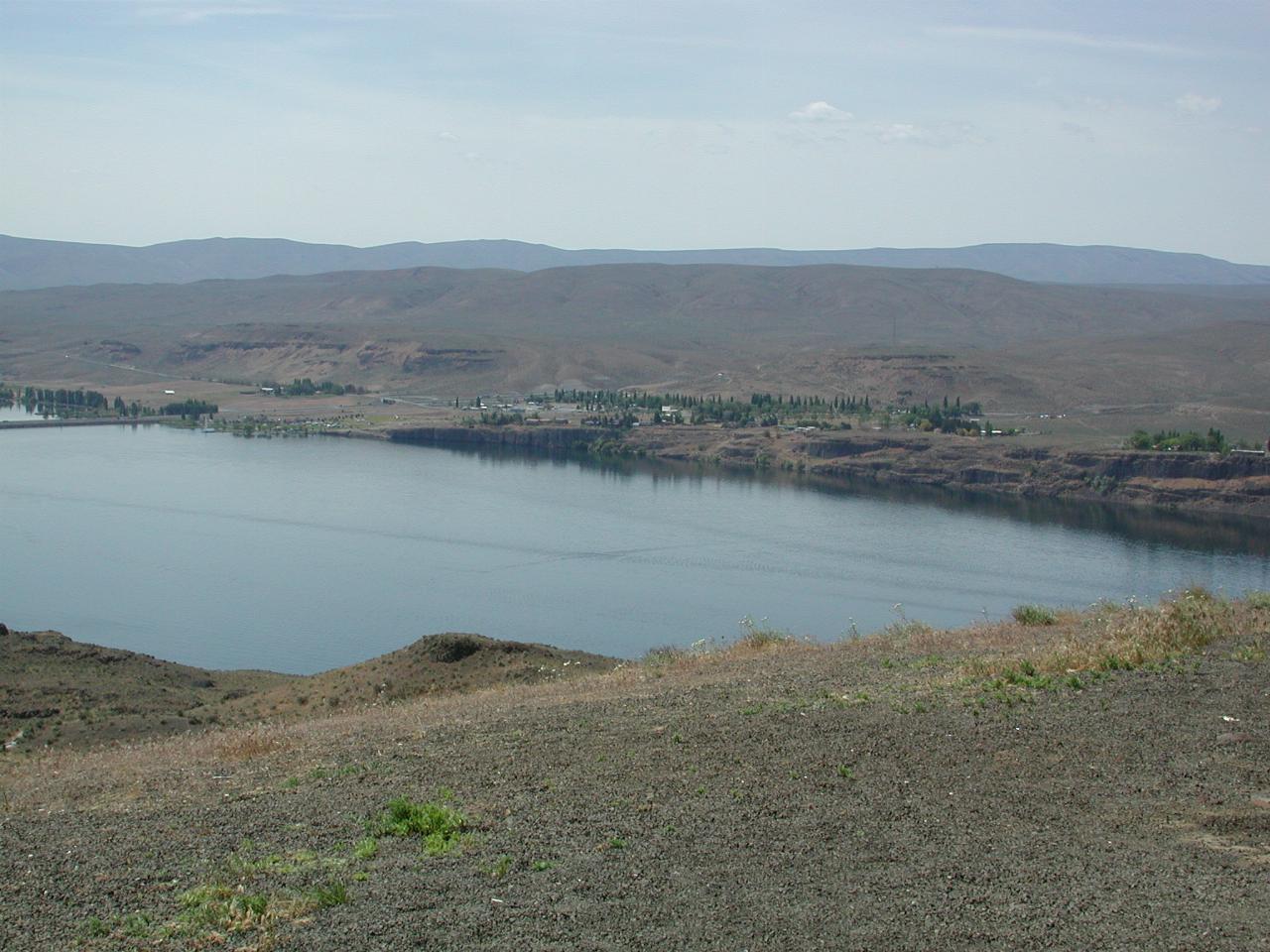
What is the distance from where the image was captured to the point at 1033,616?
12766 millimetres

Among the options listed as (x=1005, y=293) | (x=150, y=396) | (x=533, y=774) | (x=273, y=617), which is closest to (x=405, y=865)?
(x=533, y=774)

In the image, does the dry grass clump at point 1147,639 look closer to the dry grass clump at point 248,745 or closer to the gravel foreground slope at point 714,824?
the gravel foreground slope at point 714,824

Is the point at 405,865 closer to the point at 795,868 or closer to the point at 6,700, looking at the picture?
the point at 795,868

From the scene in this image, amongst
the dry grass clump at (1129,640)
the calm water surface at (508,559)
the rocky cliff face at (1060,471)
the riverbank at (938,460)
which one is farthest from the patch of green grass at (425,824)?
the rocky cliff face at (1060,471)

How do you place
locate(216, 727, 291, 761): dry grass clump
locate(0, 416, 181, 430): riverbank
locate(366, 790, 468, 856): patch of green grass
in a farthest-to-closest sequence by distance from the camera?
locate(0, 416, 181, 430): riverbank
locate(216, 727, 291, 761): dry grass clump
locate(366, 790, 468, 856): patch of green grass

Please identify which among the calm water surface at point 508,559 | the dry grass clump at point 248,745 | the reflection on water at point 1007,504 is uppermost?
the dry grass clump at point 248,745

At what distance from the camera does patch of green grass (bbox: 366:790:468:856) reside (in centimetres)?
606

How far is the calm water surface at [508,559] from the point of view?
27703 mm

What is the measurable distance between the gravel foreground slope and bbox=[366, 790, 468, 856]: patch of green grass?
3.1 inches

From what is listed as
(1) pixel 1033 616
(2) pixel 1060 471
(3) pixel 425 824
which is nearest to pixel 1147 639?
(1) pixel 1033 616

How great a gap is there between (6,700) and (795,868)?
429 inches

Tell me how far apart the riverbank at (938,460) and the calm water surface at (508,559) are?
12.7 ft

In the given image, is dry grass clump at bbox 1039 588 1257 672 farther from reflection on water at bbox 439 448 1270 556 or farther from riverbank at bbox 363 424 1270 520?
riverbank at bbox 363 424 1270 520

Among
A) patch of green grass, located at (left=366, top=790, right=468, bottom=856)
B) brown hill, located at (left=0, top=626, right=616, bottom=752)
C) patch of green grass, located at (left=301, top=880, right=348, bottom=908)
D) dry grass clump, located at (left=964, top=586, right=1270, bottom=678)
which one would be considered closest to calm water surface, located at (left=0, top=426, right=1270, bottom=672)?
brown hill, located at (left=0, top=626, right=616, bottom=752)
